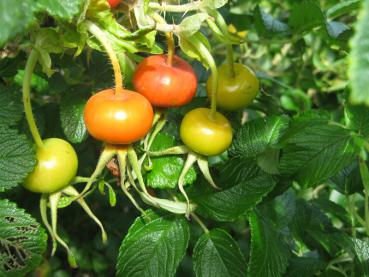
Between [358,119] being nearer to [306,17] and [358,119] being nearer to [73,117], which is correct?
[306,17]

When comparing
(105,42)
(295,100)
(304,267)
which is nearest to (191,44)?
(105,42)

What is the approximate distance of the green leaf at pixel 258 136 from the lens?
1.21 metres

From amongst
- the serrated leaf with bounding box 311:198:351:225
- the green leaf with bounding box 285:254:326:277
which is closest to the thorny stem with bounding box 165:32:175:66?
the green leaf with bounding box 285:254:326:277

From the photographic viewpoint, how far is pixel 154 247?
1118 millimetres

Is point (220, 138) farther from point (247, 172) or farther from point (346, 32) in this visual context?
point (346, 32)

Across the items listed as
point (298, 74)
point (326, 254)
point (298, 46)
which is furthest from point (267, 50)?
point (326, 254)

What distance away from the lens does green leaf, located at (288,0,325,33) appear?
4.34 feet

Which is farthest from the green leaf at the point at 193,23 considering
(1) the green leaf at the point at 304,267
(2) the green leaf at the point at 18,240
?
(1) the green leaf at the point at 304,267

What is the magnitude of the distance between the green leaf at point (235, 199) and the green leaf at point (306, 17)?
0.48 m

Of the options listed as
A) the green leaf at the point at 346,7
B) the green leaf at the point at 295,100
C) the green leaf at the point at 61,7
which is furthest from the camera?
the green leaf at the point at 295,100

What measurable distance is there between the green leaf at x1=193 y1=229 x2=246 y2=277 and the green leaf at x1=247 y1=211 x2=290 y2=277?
3 cm

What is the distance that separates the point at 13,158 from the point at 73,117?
0.77ft

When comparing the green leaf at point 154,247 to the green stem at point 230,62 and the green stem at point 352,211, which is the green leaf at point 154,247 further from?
the green stem at point 352,211

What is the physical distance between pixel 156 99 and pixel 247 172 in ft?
0.90
